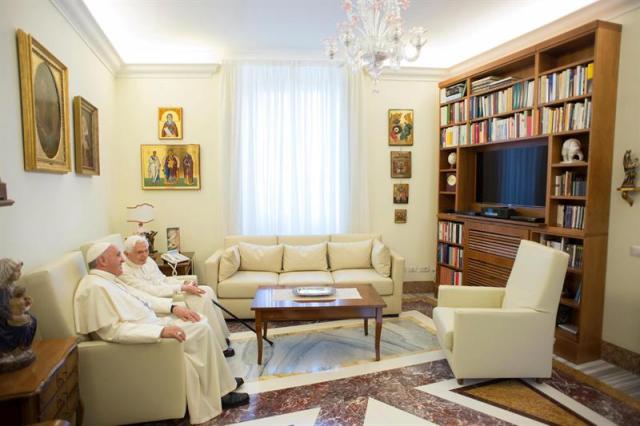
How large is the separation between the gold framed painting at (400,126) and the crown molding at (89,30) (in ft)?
11.1

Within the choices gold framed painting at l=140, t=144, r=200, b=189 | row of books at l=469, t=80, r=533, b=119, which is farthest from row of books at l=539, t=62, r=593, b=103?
gold framed painting at l=140, t=144, r=200, b=189

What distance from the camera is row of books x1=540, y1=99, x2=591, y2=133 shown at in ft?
9.80

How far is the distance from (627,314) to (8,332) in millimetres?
4102

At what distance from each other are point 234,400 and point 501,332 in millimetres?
1928

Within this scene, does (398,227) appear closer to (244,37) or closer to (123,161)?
(244,37)

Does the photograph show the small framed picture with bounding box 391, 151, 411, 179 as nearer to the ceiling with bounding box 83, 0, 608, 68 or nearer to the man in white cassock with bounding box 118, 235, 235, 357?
the ceiling with bounding box 83, 0, 608, 68

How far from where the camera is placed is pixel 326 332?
12.0 ft

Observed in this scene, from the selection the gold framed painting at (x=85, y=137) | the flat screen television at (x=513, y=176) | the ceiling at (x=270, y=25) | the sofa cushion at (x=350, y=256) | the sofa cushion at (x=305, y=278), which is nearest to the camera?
the gold framed painting at (x=85, y=137)

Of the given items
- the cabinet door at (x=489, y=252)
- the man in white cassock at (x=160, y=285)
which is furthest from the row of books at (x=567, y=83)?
the man in white cassock at (x=160, y=285)

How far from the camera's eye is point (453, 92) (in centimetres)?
449

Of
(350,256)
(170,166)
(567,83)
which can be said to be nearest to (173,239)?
(170,166)

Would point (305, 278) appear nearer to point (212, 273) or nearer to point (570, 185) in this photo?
point (212, 273)

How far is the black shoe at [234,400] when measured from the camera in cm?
241

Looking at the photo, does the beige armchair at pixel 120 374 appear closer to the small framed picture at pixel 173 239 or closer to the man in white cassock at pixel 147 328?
the man in white cassock at pixel 147 328
